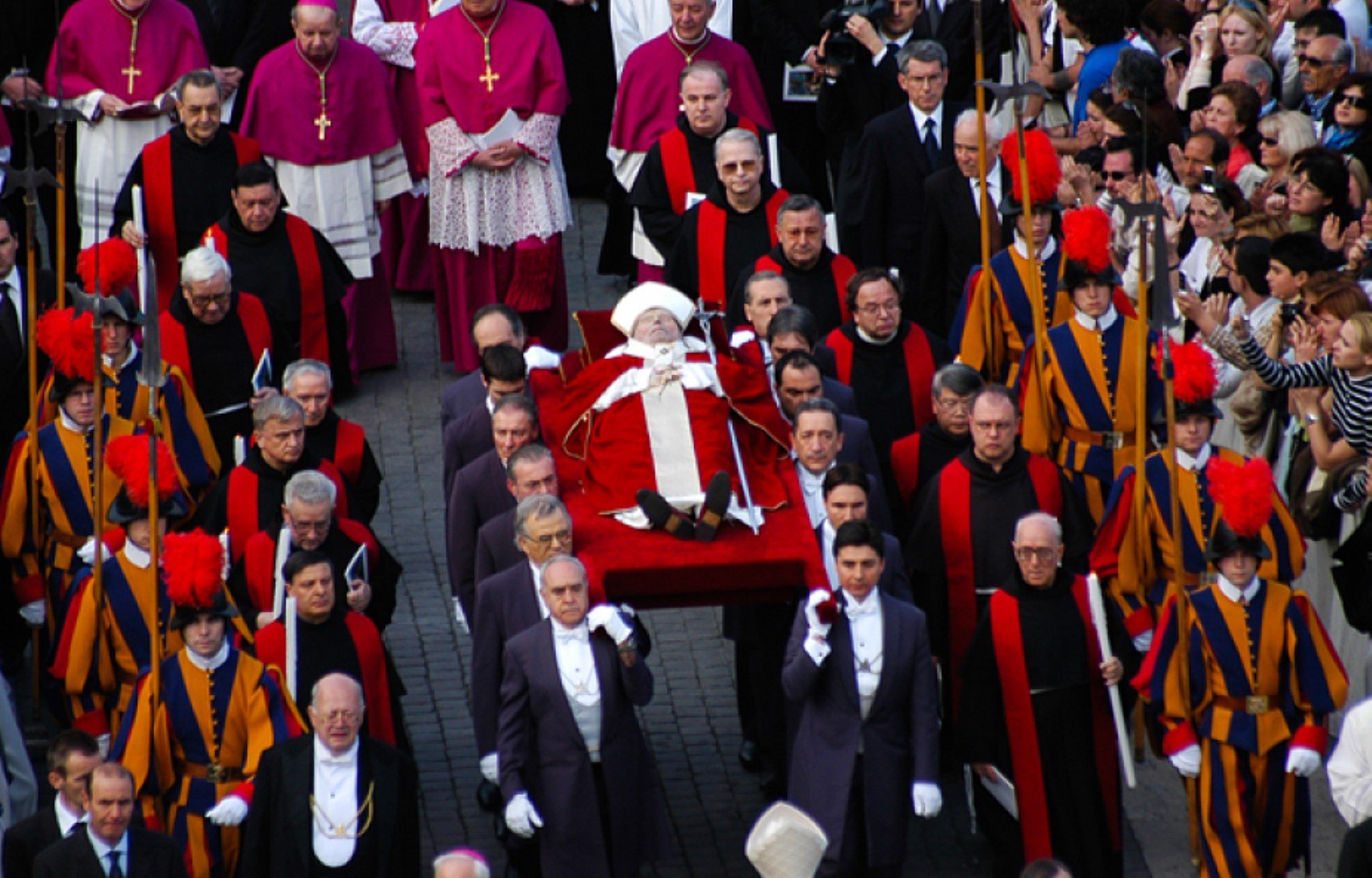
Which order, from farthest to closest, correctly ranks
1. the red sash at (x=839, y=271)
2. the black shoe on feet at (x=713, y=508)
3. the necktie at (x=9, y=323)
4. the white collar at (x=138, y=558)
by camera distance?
the red sash at (x=839, y=271)
the necktie at (x=9, y=323)
the white collar at (x=138, y=558)
the black shoe on feet at (x=713, y=508)

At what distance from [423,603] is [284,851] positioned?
10.9ft

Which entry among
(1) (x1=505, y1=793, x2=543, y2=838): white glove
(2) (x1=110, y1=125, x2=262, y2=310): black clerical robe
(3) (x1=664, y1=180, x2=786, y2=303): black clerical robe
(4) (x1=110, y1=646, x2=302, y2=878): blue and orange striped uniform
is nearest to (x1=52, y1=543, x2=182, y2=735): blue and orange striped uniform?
(4) (x1=110, y1=646, x2=302, y2=878): blue and orange striped uniform

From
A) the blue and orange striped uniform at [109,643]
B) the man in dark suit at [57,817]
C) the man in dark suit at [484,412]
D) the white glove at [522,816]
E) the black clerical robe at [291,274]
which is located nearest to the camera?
the man in dark suit at [57,817]

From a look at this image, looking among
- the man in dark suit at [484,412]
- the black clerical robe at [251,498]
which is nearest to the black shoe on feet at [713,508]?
the man in dark suit at [484,412]

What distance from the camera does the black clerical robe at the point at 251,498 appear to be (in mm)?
10797

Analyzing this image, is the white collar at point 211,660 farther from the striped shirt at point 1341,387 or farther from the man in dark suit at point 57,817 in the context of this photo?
the striped shirt at point 1341,387

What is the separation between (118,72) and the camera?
14312 mm

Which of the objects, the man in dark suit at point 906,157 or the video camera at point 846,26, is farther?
the video camera at point 846,26

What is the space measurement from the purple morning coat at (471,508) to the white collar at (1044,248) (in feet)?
8.61

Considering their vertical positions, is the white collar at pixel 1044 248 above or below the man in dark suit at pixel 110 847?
above

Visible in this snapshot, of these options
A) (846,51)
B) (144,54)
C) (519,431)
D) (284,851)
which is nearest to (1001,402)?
(519,431)

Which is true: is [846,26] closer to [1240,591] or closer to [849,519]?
[849,519]

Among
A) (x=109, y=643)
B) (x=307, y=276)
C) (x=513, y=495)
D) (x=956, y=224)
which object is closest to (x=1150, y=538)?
(x=513, y=495)

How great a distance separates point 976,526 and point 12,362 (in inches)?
170
